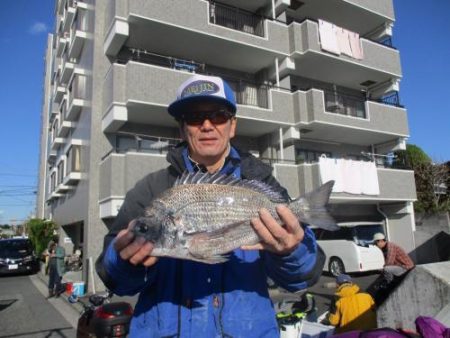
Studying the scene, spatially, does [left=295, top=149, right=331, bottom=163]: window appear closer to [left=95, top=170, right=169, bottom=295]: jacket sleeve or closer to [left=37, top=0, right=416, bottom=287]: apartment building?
[left=37, top=0, right=416, bottom=287]: apartment building

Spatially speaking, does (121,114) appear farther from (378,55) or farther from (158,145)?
(378,55)

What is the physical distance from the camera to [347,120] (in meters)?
16.4

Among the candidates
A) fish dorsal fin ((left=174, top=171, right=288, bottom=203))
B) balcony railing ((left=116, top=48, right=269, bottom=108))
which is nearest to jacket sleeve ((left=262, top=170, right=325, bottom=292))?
fish dorsal fin ((left=174, top=171, right=288, bottom=203))

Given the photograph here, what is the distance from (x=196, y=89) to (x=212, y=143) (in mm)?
358

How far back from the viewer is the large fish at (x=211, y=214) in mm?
1820

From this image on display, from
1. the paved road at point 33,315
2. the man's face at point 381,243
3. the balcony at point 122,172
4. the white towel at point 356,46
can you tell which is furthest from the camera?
the white towel at point 356,46

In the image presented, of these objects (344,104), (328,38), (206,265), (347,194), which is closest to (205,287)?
(206,265)

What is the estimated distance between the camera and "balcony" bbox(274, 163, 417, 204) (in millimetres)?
14586

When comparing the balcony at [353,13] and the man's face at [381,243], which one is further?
the balcony at [353,13]

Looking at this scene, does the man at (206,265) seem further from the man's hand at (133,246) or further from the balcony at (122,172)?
the balcony at (122,172)

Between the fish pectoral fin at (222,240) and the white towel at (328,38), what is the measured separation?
15716 millimetres

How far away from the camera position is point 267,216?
185 cm

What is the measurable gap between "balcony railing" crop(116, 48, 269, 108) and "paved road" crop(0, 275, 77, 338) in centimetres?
898

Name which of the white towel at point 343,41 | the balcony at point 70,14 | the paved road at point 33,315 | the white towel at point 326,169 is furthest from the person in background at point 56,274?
the white towel at point 343,41
